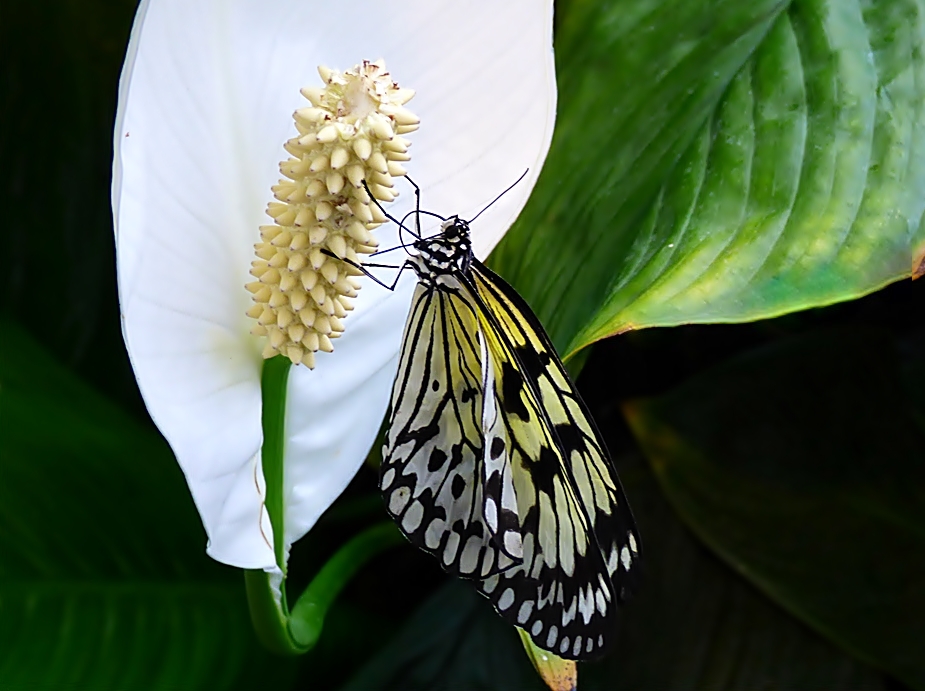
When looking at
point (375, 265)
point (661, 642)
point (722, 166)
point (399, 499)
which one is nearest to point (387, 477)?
point (399, 499)

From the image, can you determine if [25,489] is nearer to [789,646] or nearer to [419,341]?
[419,341]

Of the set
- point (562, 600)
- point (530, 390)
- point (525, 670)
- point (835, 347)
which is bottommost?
point (525, 670)

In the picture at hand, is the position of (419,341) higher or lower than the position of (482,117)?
lower

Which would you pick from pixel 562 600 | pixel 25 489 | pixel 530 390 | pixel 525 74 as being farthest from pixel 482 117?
pixel 25 489

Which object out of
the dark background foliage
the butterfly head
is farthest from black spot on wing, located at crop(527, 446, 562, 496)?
the dark background foliage

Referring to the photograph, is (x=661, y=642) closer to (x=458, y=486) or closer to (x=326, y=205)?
(x=458, y=486)

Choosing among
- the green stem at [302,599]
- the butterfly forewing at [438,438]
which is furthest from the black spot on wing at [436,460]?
the green stem at [302,599]
